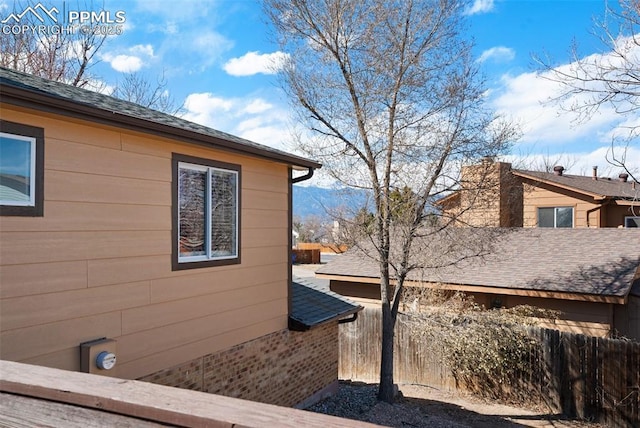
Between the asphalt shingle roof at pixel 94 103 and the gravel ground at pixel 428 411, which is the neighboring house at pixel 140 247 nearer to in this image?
the asphalt shingle roof at pixel 94 103

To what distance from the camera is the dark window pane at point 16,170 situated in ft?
14.0

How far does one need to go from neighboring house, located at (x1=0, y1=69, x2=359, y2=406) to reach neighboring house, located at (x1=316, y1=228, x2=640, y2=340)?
4351 millimetres

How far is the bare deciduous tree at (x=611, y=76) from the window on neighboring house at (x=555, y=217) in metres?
12.5

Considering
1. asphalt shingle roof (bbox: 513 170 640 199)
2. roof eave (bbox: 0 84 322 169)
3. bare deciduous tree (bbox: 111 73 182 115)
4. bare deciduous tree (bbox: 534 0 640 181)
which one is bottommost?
roof eave (bbox: 0 84 322 169)

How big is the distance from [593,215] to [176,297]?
692 inches

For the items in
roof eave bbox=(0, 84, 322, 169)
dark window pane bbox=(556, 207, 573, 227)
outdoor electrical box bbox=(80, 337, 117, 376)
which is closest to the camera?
roof eave bbox=(0, 84, 322, 169)

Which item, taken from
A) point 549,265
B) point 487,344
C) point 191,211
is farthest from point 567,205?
point 191,211

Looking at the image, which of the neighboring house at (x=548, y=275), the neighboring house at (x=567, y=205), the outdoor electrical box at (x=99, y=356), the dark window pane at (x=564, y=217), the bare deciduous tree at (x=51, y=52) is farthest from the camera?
the dark window pane at (x=564, y=217)

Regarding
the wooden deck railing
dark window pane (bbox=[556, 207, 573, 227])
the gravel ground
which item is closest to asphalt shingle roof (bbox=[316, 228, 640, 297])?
the gravel ground

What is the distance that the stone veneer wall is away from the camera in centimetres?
631

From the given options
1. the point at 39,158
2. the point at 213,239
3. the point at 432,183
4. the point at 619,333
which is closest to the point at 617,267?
the point at 619,333

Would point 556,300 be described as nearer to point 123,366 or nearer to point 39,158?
point 123,366

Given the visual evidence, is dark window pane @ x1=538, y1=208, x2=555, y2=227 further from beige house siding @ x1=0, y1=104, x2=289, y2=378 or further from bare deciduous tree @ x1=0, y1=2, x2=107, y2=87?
bare deciduous tree @ x1=0, y1=2, x2=107, y2=87

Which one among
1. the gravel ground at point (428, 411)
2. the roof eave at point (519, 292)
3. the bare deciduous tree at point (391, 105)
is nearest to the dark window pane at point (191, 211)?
the gravel ground at point (428, 411)
